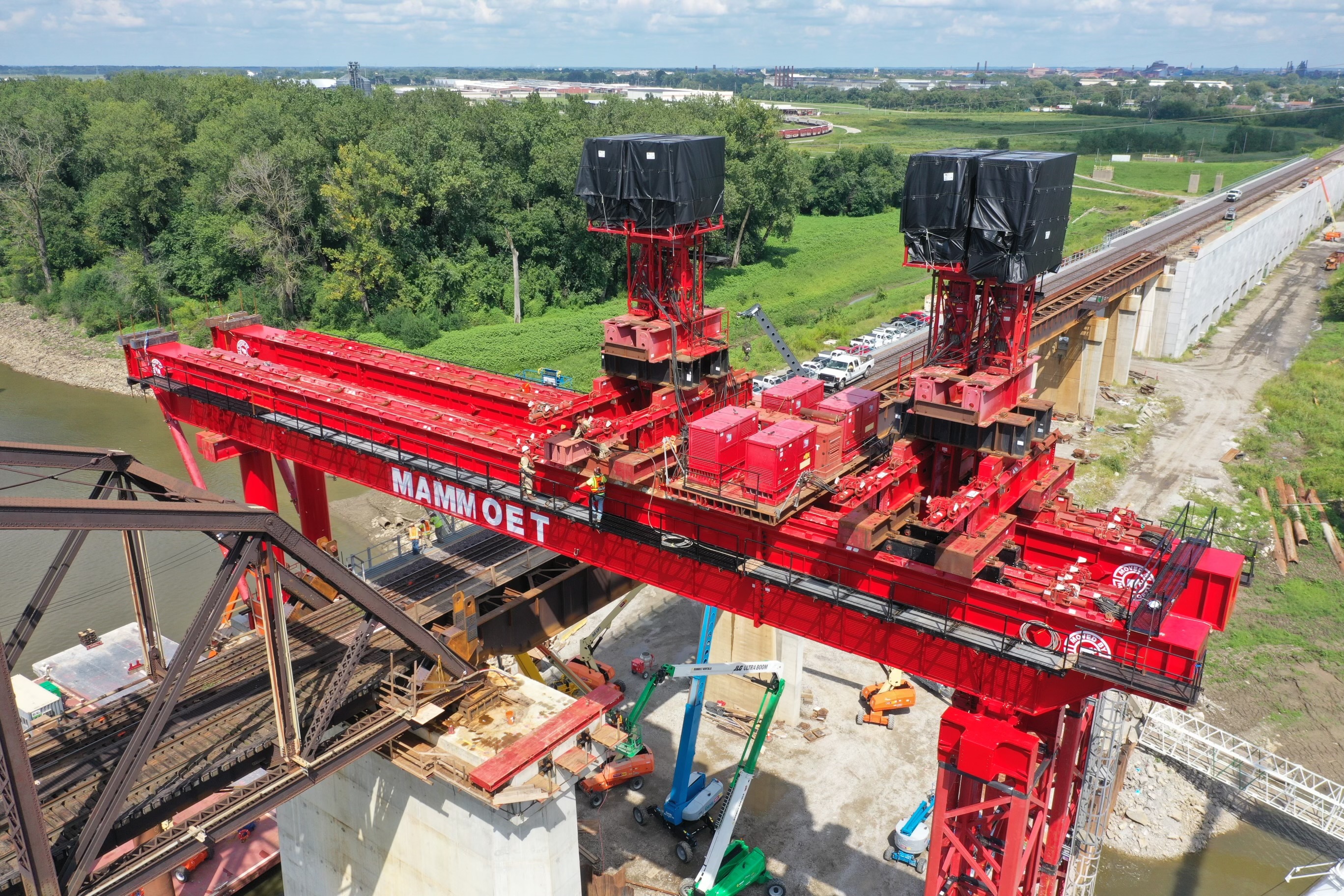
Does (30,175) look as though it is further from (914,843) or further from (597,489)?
(914,843)

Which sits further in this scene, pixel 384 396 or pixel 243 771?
pixel 384 396

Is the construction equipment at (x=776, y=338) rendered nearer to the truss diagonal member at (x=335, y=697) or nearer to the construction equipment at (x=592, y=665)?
the construction equipment at (x=592, y=665)

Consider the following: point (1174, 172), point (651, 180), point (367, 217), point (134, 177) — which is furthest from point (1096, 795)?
point (1174, 172)

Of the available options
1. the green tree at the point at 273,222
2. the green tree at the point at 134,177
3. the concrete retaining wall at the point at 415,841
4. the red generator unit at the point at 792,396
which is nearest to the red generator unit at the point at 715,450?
the red generator unit at the point at 792,396

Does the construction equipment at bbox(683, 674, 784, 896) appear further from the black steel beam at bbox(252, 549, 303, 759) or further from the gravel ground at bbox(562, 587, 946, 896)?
the black steel beam at bbox(252, 549, 303, 759)

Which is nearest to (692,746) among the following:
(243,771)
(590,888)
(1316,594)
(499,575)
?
(590,888)

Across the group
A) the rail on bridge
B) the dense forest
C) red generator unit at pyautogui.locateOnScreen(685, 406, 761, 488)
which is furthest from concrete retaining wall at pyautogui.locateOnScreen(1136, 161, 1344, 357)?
Result: the rail on bridge

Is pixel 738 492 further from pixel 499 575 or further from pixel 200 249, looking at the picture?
pixel 200 249
